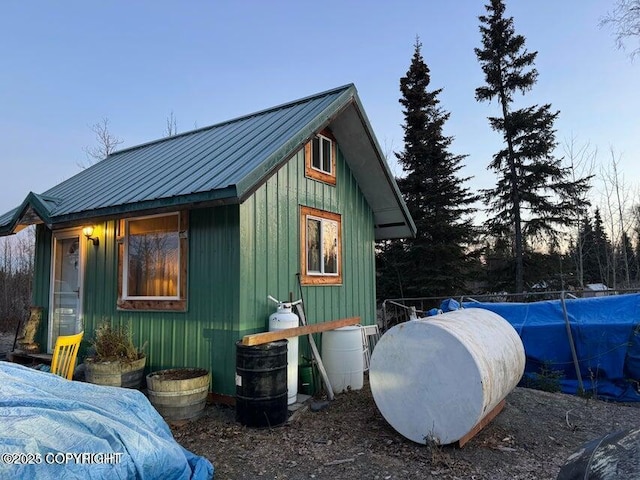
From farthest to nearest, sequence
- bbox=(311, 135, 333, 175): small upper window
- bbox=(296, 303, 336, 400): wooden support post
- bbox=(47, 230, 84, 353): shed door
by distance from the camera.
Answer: bbox=(47, 230, 84, 353): shed door → bbox=(311, 135, 333, 175): small upper window → bbox=(296, 303, 336, 400): wooden support post

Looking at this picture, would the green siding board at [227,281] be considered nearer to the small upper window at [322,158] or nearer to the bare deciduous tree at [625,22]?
the small upper window at [322,158]

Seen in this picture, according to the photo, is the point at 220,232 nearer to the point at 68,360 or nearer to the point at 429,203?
the point at 68,360

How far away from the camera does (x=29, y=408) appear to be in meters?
2.97

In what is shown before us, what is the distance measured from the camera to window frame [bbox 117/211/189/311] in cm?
620

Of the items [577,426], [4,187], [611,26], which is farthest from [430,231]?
[4,187]

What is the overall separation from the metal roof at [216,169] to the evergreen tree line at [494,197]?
24.9 ft

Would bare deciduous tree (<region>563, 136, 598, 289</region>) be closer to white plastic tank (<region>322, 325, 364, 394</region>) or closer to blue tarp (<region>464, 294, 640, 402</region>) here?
blue tarp (<region>464, 294, 640, 402</region>)

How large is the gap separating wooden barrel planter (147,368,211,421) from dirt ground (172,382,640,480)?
17 centimetres

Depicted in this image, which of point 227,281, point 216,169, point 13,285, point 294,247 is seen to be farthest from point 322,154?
point 13,285

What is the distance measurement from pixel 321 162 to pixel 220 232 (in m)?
2.61

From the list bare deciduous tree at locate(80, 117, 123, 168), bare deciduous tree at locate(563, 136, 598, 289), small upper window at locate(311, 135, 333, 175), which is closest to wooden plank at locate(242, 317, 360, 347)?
small upper window at locate(311, 135, 333, 175)

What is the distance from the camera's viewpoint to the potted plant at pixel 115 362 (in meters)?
5.56

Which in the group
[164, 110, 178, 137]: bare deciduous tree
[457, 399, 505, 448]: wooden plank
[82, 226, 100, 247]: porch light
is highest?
[164, 110, 178, 137]: bare deciduous tree

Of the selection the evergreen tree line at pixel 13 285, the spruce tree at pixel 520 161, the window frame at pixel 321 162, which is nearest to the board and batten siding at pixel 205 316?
the window frame at pixel 321 162
